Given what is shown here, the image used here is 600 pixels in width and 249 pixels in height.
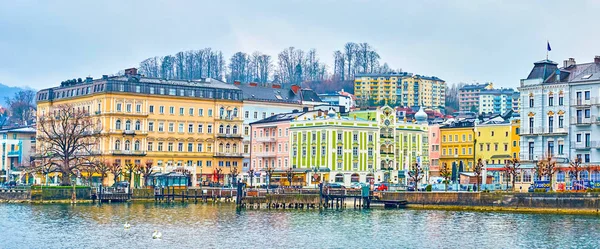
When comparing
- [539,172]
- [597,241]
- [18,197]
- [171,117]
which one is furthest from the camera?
[171,117]

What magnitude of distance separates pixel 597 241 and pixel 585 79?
134 ft

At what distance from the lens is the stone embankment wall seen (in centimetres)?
8719

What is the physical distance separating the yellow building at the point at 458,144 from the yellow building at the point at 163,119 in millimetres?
27801

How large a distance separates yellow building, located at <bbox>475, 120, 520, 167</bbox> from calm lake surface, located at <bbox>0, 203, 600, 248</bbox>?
38.7m

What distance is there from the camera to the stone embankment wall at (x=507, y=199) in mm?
87188

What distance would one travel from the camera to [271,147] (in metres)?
139

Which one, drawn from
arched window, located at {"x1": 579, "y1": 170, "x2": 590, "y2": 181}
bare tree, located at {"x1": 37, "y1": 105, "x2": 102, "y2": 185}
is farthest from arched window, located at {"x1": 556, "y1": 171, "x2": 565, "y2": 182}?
bare tree, located at {"x1": 37, "y1": 105, "x2": 102, "y2": 185}

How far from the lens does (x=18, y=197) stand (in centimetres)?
11331

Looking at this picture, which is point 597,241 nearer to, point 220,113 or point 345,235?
point 345,235

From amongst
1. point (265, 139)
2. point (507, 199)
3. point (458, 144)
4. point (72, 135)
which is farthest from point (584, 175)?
A: point (72, 135)

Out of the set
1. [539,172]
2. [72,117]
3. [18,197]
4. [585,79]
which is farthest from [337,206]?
[72,117]

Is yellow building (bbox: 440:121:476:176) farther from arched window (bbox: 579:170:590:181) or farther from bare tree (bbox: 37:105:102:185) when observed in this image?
bare tree (bbox: 37:105:102:185)

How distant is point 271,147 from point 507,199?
168 ft

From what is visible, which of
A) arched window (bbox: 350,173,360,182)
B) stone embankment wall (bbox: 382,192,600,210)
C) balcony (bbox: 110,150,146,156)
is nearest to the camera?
stone embankment wall (bbox: 382,192,600,210)
